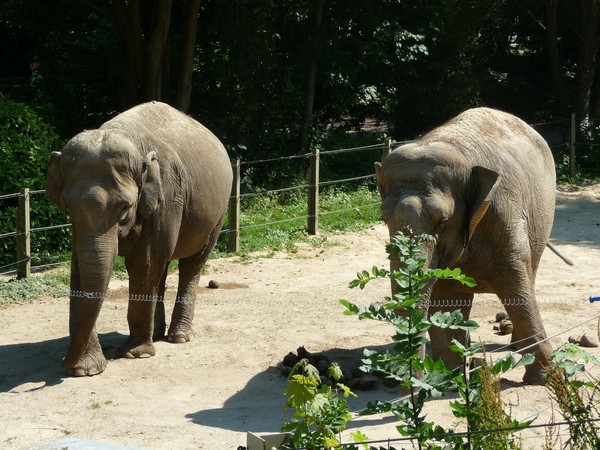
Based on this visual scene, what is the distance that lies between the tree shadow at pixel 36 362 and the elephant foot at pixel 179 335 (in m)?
0.47

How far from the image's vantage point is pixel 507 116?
924 centimetres

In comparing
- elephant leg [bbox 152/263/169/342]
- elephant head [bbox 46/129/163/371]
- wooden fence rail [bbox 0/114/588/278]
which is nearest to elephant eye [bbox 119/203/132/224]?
elephant head [bbox 46/129/163/371]

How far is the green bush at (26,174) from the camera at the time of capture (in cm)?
1307

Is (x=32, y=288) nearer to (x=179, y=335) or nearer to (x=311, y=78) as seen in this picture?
(x=179, y=335)

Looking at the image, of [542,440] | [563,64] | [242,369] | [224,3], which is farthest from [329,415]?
[563,64]

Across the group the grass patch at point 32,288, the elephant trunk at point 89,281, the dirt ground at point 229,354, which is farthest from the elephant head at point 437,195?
the grass patch at point 32,288

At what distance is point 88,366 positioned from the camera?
893 centimetres

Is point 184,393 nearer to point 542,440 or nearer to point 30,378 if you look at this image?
point 30,378

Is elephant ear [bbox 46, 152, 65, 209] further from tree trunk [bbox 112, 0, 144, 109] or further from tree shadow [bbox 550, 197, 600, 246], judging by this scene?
tree shadow [bbox 550, 197, 600, 246]

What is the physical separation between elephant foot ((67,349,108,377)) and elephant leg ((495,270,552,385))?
3.28 metres

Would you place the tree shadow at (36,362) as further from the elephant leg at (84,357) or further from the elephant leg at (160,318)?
the elephant leg at (160,318)

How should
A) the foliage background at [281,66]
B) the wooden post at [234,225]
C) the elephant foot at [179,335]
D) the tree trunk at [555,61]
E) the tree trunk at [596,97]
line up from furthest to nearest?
1. the tree trunk at [596,97]
2. the tree trunk at [555,61]
3. the foliage background at [281,66]
4. the wooden post at [234,225]
5. the elephant foot at [179,335]

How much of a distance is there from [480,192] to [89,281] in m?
3.10

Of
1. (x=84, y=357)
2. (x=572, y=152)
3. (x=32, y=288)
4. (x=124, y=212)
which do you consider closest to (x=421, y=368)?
(x=124, y=212)
